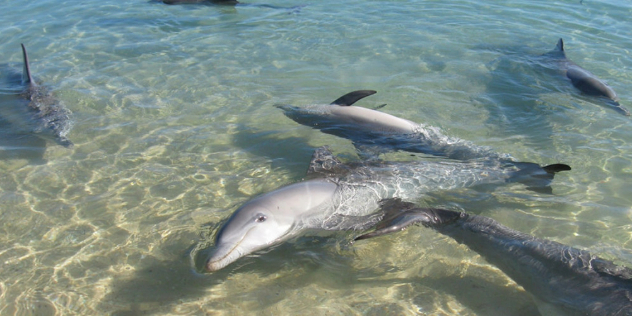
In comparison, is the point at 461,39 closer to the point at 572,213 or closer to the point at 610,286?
the point at 572,213

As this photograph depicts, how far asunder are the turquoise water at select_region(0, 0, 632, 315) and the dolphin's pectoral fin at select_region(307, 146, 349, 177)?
0.42 meters

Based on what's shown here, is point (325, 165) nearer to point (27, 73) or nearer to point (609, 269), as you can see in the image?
point (609, 269)

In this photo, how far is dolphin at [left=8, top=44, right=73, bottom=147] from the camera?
8164 millimetres

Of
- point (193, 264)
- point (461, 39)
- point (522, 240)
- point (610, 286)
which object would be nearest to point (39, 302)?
point (193, 264)

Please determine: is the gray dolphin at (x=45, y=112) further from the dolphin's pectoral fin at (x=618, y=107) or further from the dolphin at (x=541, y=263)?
the dolphin's pectoral fin at (x=618, y=107)

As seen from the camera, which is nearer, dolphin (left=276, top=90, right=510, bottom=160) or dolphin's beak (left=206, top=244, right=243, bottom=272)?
dolphin's beak (left=206, top=244, right=243, bottom=272)

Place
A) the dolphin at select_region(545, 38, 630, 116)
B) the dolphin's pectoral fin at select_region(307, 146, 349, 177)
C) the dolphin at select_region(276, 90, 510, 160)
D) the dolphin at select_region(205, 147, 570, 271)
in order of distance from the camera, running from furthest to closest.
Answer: the dolphin at select_region(545, 38, 630, 116), the dolphin at select_region(276, 90, 510, 160), the dolphin's pectoral fin at select_region(307, 146, 349, 177), the dolphin at select_region(205, 147, 570, 271)

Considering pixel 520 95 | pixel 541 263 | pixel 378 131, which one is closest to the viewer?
pixel 541 263

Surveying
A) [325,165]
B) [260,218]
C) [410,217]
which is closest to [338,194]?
[325,165]

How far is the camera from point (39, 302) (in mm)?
4824

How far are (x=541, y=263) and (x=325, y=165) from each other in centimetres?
300

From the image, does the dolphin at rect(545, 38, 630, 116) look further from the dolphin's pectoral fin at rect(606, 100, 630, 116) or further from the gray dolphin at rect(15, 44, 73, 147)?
the gray dolphin at rect(15, 44, 73, 147)

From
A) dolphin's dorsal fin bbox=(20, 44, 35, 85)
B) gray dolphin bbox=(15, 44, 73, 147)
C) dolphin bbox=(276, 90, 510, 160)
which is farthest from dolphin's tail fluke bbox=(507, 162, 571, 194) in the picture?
dolphin's dorsal fin bbox=(20, 44, 35, 85)

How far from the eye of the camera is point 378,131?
7855 millimetres
